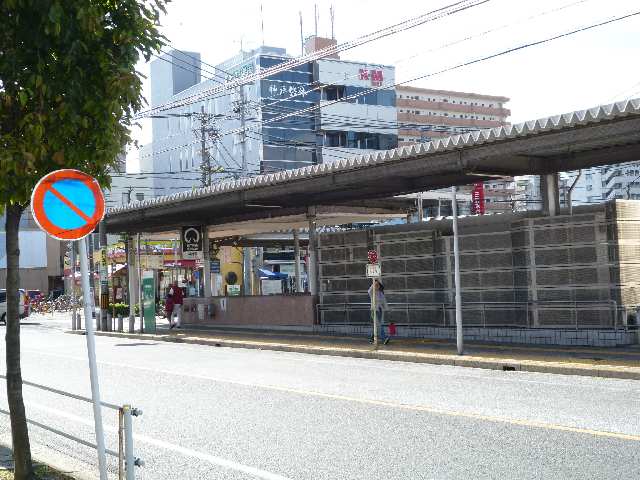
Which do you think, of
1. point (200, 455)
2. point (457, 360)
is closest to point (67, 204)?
point (200, 455)

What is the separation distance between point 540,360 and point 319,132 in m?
64.2

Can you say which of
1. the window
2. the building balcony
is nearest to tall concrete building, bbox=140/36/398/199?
the window

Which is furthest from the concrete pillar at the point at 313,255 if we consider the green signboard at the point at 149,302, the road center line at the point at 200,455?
the road center line at the point at 200,455

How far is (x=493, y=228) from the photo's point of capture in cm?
2139

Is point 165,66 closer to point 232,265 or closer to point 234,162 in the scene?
point 234,162

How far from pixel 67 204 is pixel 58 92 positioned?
4.09 feet

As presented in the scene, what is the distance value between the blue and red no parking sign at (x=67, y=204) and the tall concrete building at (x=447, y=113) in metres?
89.8

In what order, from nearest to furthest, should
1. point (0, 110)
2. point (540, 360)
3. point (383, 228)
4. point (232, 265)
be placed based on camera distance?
point (0, 110), point (540, 360), point (383, 228), point (232, 265)

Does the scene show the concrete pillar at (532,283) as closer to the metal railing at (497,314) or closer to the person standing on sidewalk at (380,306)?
the metal railing at (497,314)

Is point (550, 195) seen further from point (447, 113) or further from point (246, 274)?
point (447, 113)

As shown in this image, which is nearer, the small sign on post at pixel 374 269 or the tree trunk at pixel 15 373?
the tree trunk at pixel 15 373

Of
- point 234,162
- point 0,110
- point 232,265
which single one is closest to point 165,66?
point 234,162

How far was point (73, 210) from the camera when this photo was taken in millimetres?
5898

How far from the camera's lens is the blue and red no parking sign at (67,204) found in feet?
18.8
